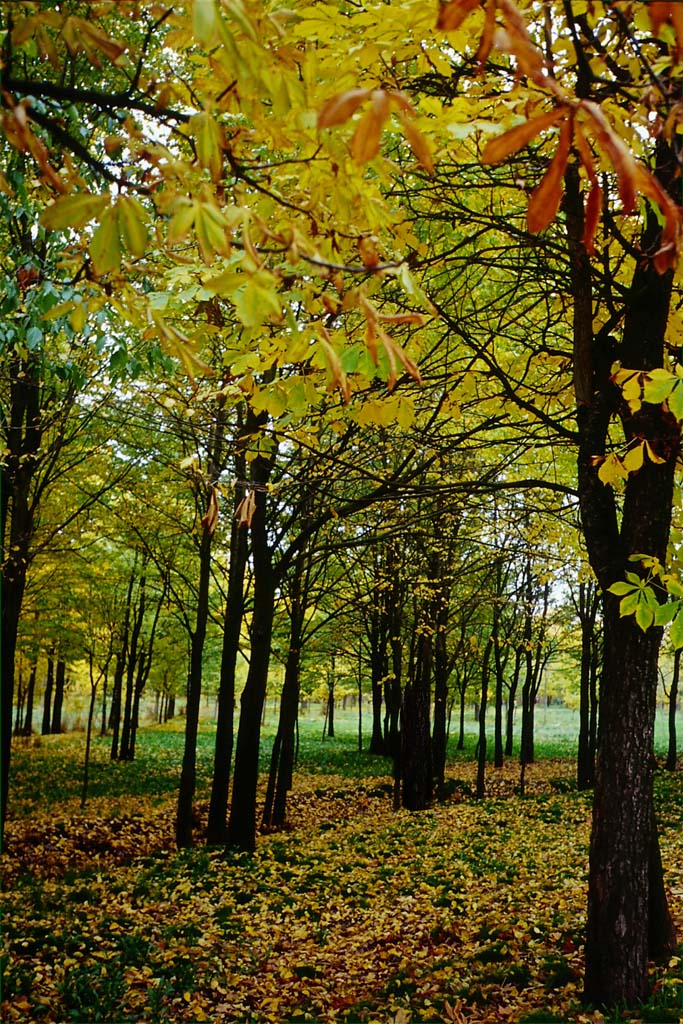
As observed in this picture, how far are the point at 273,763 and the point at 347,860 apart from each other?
2874mm

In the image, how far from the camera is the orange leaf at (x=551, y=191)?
50.7 inches

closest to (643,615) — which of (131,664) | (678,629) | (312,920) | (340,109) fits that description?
(678,629)

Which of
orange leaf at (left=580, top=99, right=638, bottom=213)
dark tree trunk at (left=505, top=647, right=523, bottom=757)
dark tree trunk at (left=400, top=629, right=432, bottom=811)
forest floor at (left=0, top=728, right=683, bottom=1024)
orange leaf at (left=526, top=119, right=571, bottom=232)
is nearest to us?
orange leaf at (left=580, top=99, right=638, bottom=213)

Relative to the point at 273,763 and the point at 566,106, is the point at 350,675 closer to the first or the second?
→ the point at 273,763

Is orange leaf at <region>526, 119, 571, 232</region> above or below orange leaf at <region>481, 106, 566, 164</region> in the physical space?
below

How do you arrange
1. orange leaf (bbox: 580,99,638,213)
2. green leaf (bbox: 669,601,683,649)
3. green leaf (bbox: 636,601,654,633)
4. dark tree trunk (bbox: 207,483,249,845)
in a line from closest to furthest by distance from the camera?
orange leaf (bbox: 580,99,638,213), green leaf (bbox: 669,601,683,649), green leaf (bbox: 636,601,654,633), dark tree trunk (bbox: 207,483,249,845)

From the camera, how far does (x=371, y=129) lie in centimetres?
130

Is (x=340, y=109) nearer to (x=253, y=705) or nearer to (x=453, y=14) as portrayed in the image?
(x=453, y=14)

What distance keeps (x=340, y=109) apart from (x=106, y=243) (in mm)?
558

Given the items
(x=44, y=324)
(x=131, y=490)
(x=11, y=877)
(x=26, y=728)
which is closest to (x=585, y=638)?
(x=131, y=490)

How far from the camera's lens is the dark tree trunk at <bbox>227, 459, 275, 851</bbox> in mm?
10000

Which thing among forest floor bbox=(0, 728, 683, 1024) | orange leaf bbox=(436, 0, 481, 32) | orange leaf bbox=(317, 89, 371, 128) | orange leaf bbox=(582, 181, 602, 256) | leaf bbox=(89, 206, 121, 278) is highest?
orange leaf bbox=(436, 0, 481, 32)

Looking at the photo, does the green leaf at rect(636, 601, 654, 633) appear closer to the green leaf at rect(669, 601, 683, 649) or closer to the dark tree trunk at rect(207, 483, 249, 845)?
the green leaf at rect(669, 601, 683, 649)

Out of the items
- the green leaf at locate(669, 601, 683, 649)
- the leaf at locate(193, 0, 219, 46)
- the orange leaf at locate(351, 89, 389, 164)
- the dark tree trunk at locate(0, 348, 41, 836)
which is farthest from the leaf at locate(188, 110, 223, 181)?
the dark tree trunk at locate(0, 348, 41, 836)
